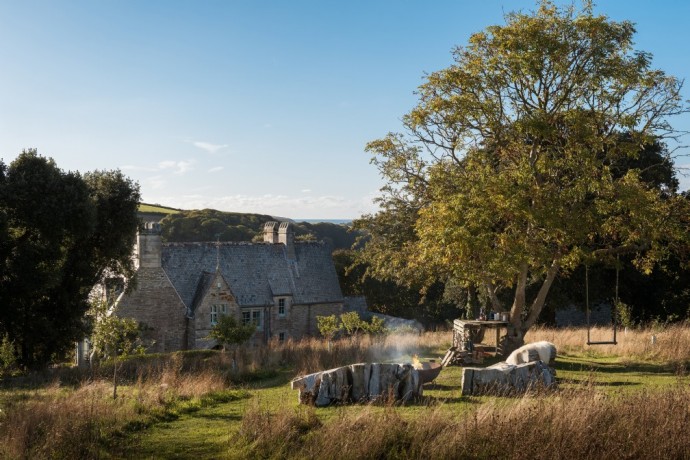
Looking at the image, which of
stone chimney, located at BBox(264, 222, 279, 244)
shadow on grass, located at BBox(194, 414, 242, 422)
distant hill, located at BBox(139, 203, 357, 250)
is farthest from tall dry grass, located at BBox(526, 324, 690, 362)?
distant hill, located at BBox(139, 203, 357, 250)

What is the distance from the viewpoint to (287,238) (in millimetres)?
49062

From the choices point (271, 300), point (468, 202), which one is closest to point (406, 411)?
point (468, 202)

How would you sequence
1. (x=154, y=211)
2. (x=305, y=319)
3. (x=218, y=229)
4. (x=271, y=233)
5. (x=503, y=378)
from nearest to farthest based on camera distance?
1. (x=503, y=378)
2. (x=305, y=319)
3. (x=271, y=233)
4. (x=218, y=229)
5. (x=154, y=211)

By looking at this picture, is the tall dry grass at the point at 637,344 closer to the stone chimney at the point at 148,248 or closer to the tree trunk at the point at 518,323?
the tree trunk at the point at 518,323

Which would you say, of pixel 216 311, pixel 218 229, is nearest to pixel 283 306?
pixel 216 311

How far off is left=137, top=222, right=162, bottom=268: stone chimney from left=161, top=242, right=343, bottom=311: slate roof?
356 centimetres

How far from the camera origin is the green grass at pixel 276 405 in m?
12.1

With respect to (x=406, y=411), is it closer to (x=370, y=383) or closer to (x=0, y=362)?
(x=370, y=383)

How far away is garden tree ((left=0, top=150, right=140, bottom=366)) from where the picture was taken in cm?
2839

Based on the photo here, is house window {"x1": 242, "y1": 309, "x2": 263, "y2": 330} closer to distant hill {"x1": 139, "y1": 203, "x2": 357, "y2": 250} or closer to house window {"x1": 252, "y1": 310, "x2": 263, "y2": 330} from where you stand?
house window {"x1": 252, "y1": 310, "x2": 263, "y2": 330}

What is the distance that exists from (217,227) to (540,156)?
6940 cm

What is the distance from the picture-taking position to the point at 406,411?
14.0 meters

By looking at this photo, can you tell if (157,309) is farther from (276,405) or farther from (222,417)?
(222,417)

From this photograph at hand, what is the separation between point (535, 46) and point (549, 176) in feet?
14.9
